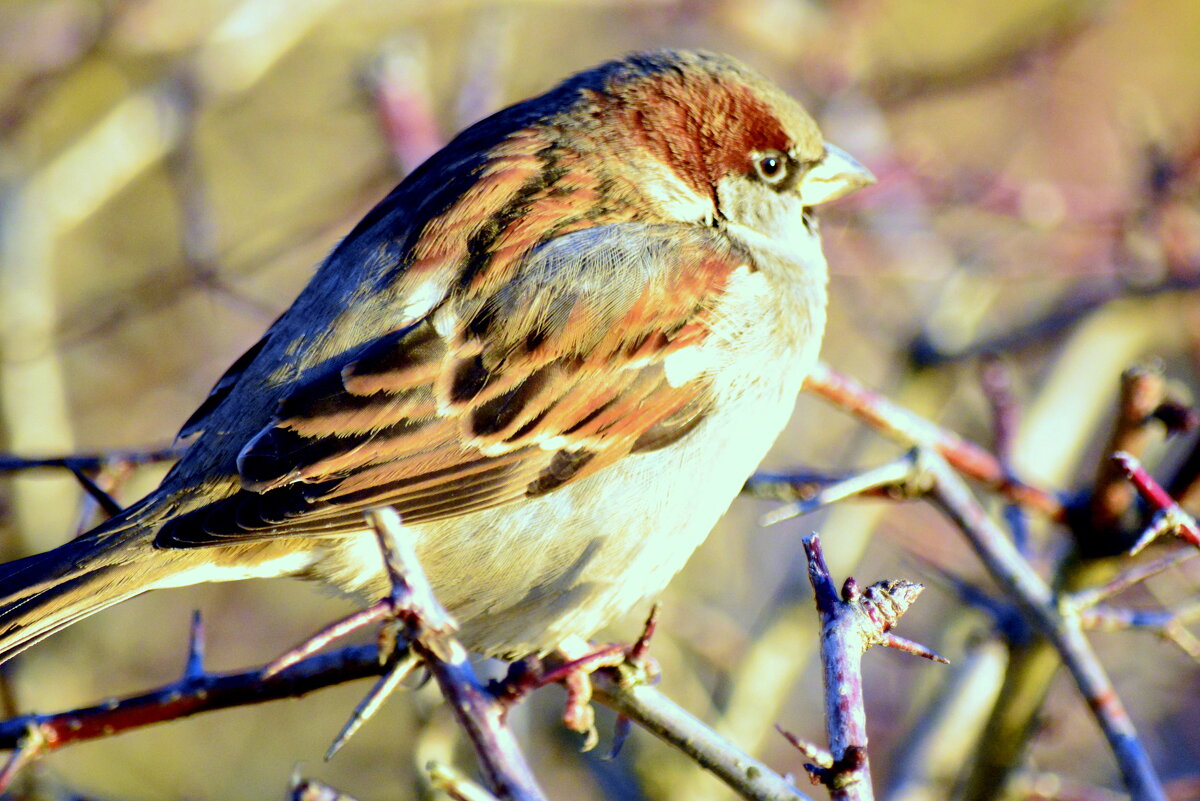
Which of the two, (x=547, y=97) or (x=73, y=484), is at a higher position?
(x=547, y=97)

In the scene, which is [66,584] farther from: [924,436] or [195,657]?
[924,436]

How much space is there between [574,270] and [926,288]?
3.92 metres

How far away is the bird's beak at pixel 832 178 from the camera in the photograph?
11.5 feet

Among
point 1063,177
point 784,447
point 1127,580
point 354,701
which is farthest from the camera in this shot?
point 1063,177

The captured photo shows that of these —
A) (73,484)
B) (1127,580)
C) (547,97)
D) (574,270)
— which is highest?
(547,97)

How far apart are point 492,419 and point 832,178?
1375 millimetres

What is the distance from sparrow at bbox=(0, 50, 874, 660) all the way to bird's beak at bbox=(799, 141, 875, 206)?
54 cm

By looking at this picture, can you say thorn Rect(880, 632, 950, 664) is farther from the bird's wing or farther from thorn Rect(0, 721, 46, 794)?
thorn Rect(0, 721, 46, 794)

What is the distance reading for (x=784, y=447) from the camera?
20.0ft

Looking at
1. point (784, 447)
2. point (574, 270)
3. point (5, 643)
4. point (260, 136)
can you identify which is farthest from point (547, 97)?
point (260, 136)

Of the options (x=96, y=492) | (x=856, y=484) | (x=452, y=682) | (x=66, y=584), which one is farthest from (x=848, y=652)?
(x=66, y=584)

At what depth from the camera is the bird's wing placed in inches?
104

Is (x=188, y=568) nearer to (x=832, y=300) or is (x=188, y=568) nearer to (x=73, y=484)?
(x=73, y=484)

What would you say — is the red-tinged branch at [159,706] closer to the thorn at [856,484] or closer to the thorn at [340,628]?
the thorn at [340,628]
